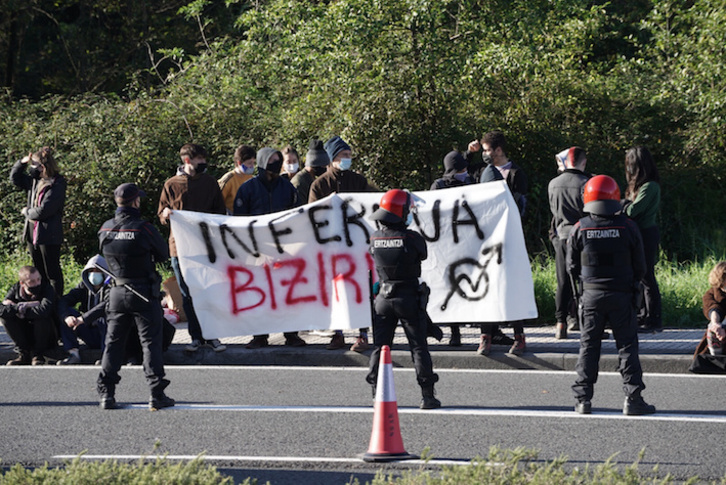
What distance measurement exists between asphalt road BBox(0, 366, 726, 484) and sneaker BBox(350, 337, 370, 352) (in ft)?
1.42

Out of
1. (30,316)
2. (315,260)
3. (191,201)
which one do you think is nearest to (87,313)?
(30,316)

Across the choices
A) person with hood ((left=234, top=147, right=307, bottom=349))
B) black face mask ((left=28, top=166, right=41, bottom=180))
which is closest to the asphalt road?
person with hood ((left=234, top=147, right=307, bottom=349))

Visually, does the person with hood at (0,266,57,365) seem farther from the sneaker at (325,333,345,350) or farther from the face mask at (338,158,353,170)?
the face mask at (338,158,353,170)

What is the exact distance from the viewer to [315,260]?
33.0 ft

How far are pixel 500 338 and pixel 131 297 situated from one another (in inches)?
148

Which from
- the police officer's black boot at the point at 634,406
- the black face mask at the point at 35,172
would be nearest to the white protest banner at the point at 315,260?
the black face mask at the point at 35,172

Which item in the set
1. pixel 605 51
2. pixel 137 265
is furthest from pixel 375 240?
pixel 605 51

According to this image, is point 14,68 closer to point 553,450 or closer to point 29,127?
point 29,127

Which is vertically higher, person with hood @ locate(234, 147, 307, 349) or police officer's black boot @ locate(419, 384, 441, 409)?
person with hood @ locate(234, 147, 307, 349)

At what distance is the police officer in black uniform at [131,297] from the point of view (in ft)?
25.9

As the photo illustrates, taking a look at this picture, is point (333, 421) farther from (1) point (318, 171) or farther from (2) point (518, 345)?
(1) point (318, 171)

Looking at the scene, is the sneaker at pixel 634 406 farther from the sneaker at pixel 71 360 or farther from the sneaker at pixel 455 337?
the sneaker at pixel 71 360

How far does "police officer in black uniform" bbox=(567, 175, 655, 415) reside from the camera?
7.45 m

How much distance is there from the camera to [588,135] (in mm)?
15867
